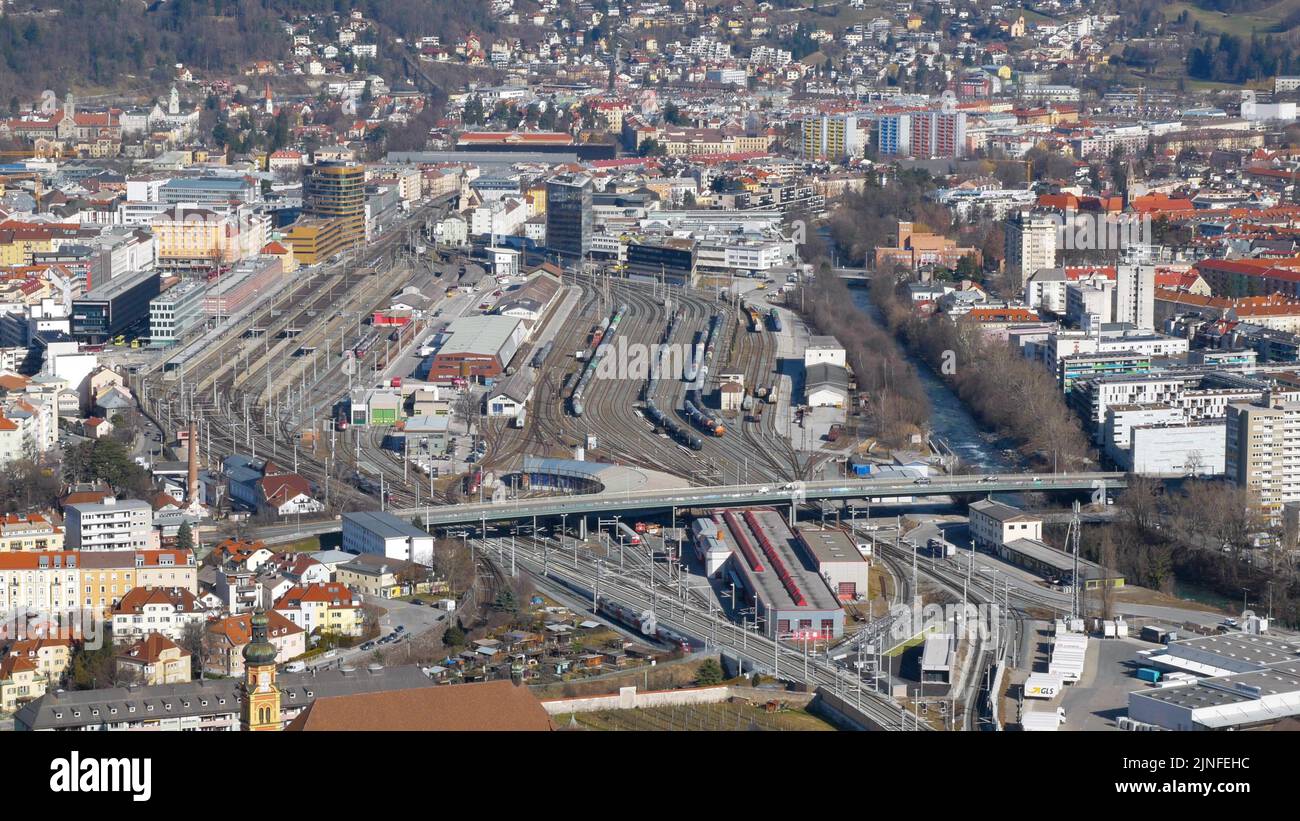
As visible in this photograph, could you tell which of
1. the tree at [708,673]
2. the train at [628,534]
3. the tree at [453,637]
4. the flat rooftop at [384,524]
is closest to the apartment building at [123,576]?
the flat rooftop at [384,524]

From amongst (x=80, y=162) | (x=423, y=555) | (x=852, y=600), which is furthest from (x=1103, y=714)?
(x=80, y=162)

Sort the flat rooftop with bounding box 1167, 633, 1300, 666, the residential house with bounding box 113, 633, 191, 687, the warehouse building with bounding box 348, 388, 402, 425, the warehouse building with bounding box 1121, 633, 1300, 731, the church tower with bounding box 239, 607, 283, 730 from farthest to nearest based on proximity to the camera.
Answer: the warehouse building with bounding box 348, 388, 402, 425 → the flat rooftop with bounding box 1167, 633, 1300, 666 → the residential house with bounding box 113, 633, 191, 687 → the warehouse building with bounding box 1121, 633, 1300, 731 → the church tower with bounding box 239, 607, 283, 730

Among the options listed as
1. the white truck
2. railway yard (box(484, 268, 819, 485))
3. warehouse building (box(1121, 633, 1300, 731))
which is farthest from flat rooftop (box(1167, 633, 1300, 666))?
railway yard (box(484, 268, 819, 485))

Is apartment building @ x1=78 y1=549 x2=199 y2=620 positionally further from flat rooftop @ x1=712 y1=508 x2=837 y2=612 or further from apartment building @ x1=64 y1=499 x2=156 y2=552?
flat rooftop @ x1=712 y1=508 x2=837 y2=612

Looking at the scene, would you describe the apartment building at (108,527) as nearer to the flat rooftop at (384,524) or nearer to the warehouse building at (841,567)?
the flat rooftop at (384,524)

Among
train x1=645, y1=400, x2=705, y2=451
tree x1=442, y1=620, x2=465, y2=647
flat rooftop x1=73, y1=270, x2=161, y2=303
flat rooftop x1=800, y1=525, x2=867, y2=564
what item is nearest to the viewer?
tree x1=442, y1=620, x2=465, y2=647
